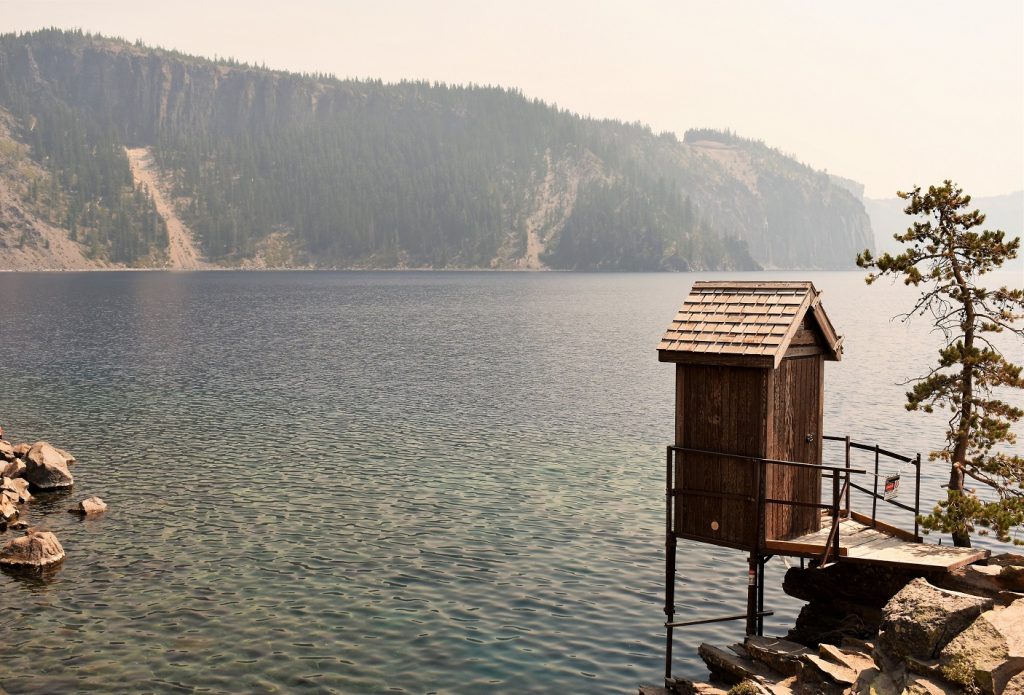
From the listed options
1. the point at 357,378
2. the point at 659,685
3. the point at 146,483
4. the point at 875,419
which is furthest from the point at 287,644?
the point at 357,378

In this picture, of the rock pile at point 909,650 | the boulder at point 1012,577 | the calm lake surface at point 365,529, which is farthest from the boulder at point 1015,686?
the calm lake surface at point 365,529

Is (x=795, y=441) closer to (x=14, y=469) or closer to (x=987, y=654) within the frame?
(x=987, y=654)

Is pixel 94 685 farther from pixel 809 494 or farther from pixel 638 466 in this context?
pixel 638 466

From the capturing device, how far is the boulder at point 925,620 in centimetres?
1694

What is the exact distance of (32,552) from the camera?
90.6ft

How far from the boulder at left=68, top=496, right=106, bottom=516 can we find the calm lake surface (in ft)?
1.68

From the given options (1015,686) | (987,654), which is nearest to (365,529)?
(987,654)

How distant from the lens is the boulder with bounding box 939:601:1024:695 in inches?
613

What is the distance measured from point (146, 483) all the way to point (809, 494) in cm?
2598

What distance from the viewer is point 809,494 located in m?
22.6

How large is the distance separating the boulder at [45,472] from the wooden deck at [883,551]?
27530 mm

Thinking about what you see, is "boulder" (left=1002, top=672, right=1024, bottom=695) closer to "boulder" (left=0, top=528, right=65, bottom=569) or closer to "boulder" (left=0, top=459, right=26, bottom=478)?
"boulder" (left=0, top=528, right=65, bottom=569)

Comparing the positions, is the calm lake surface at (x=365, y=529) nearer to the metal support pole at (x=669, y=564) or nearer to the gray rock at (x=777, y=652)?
the metal support pole at (x=669, y=564)

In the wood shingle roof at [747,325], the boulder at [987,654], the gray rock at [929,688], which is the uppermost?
the wood shingle roof at [747,325]
